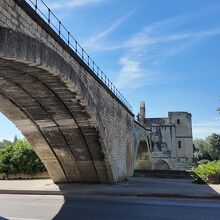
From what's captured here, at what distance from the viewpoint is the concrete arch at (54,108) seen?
11383mm

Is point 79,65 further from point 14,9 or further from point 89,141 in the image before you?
point 14,9

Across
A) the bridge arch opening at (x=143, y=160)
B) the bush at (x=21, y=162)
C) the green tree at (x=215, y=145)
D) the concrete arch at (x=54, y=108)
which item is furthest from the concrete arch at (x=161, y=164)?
the concrete arch at (x=54, y=108)

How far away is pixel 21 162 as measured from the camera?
94.5ft

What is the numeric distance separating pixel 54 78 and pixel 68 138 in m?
6.99

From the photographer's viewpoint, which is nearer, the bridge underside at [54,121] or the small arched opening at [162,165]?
the bridge underside at [54,121]

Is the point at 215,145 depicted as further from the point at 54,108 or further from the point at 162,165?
the point at 54,108

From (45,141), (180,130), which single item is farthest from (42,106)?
(180,130)

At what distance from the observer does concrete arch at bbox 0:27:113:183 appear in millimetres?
11383

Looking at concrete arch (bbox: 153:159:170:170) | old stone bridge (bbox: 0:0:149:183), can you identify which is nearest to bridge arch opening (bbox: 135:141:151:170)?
concrete arch (bbox: 153:159:170:170)

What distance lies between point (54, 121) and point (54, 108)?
1.51m

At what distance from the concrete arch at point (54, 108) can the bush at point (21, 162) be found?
5.79 meters

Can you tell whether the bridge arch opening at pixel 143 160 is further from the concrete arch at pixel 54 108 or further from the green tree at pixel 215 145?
the concrete arch at pixel 54 108

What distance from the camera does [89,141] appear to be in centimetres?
2089

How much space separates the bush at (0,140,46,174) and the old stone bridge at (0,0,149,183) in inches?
229
